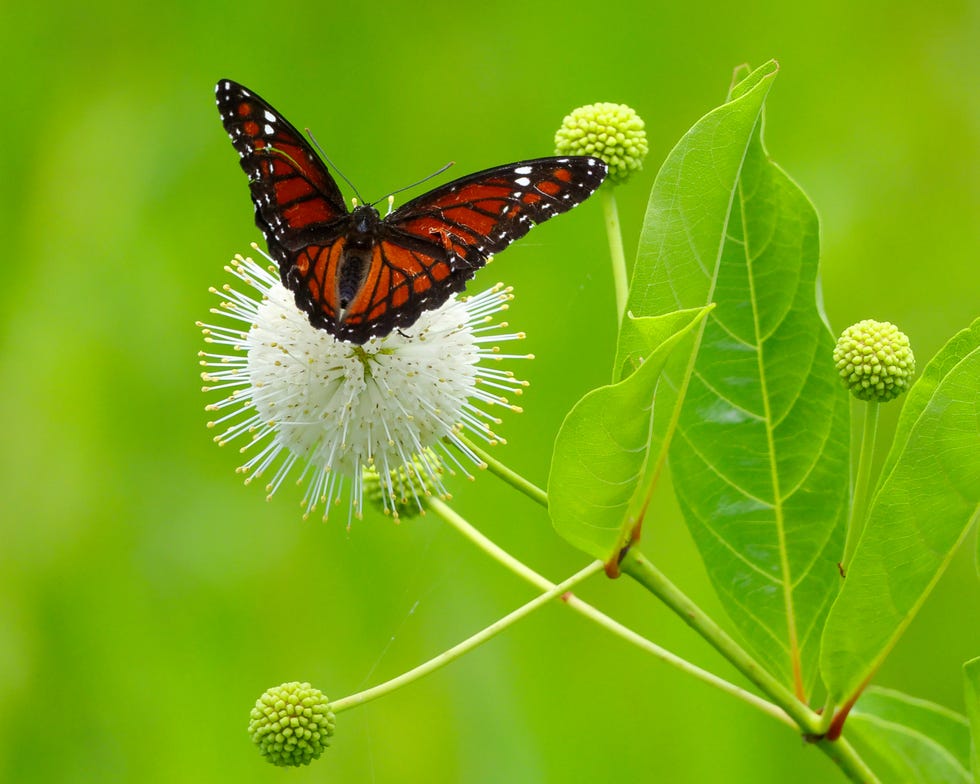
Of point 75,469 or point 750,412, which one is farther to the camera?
point 75,469

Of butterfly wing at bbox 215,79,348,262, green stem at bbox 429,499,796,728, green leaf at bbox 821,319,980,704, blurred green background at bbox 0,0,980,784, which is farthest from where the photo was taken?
blurred green background at bbox 0,0,980,784

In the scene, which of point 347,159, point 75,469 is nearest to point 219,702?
point 75,469

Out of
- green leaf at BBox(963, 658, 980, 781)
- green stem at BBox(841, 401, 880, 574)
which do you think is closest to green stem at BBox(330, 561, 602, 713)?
green stem at BBox(841, 401, 880, 574)

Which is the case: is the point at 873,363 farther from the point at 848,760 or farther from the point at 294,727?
the point at 294,727

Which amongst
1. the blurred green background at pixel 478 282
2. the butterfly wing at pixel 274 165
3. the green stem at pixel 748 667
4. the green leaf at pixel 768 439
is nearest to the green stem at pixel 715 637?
the green stem at pixel 748 667

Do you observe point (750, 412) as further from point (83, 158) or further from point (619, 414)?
point (83, 158)

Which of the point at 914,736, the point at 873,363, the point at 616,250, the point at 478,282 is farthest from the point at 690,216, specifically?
the point at 478,282

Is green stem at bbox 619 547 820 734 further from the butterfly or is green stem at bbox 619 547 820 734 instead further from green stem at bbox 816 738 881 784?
the butterfly
